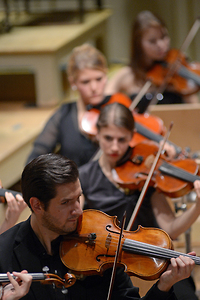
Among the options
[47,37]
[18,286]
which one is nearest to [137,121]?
[18,286]

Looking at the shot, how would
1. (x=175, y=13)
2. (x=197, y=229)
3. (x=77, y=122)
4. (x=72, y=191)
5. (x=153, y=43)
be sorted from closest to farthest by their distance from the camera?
(x=72, y=191)
(x=197, y=229)
(x=77, y=122)
(x=153, y=43)
(x=175, y=13)

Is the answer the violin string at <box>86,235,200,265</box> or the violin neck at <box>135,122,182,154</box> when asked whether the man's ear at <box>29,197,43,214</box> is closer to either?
the violin string at <box>86,235,200,265</box>

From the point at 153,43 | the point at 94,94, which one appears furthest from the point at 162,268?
the point at 153,43

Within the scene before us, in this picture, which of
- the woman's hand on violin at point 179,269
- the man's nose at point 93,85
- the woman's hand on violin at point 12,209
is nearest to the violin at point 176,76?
the man's nose at point 93,85

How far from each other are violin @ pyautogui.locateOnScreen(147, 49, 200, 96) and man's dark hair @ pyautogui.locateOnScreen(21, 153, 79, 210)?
1.42 meters

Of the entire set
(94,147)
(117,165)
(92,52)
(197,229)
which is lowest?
(197,229)

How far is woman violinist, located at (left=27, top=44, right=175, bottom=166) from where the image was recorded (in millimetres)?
1728

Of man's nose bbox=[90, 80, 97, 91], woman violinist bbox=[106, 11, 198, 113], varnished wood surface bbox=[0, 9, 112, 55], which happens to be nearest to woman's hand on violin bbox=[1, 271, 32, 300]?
man's nose bbox=[90, 80, 97, 91]

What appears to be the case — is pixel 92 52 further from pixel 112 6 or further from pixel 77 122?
pixel 112 6

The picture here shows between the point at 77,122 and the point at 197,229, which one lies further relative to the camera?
the point at 77,122

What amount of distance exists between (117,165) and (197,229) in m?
0.56

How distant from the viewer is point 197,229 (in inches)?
65.3

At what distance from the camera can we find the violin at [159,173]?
120cm

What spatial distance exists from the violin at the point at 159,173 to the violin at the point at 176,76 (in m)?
0.89
